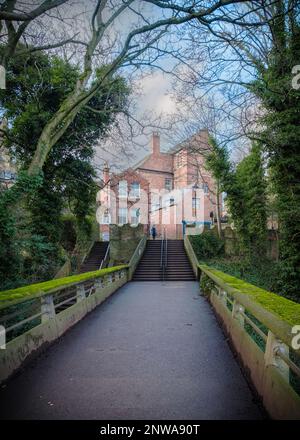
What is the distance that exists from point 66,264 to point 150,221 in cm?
1658

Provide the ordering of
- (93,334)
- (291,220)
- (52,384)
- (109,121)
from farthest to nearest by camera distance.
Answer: (109,121) < (291,220) < (93,334) < (52,384)

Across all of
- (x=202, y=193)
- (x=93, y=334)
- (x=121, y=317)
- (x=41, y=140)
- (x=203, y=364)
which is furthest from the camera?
(x=202, y=193)

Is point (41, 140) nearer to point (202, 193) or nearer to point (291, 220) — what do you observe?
point (291, 220)

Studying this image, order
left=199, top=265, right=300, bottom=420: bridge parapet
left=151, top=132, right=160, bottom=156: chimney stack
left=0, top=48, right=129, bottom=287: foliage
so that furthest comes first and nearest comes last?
left=151, top=132, right=160, bottom=156: chimney stack, left=0, top=48, right=129, bottom=287: foliage, left=199, top=265, right=300, bottom=420: bridge parapet

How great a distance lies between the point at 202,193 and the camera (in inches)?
1310

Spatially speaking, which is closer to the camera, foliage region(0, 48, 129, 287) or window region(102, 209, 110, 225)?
foliage region(0, 48, 129, 287)

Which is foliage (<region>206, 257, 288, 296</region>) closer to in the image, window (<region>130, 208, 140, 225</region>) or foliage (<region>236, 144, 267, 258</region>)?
foliage (<region>236, 144, 267, 258</region>)

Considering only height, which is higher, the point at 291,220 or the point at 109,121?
the point at 109,121

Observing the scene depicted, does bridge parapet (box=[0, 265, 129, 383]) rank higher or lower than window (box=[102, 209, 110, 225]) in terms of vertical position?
lower

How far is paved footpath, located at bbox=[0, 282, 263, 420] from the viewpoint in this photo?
2.78 m

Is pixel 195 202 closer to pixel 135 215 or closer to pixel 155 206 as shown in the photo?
pixel 155 206

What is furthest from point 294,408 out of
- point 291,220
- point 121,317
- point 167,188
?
point 167,188

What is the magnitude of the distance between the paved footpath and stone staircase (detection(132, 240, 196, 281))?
10.9m

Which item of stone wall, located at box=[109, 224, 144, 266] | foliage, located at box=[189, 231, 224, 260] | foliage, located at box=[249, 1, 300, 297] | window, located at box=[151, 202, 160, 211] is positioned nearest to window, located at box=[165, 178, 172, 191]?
window, located at box=[151, 202, 160, 211]
